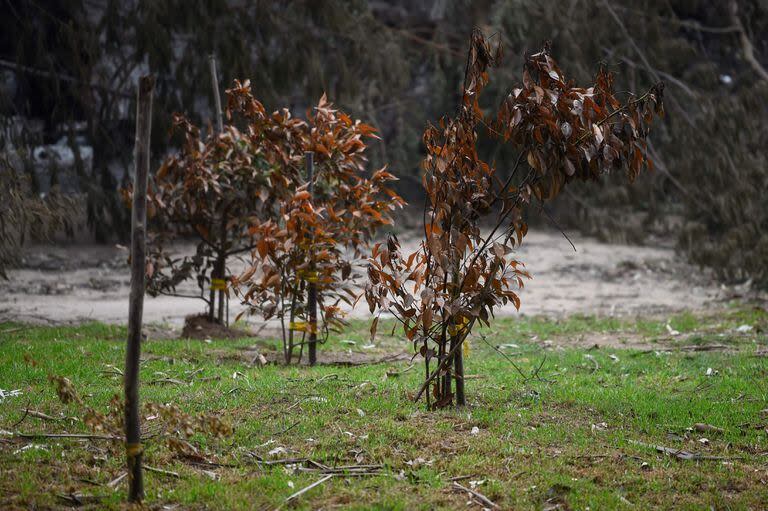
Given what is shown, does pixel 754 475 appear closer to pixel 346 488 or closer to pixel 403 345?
pixel 346 488

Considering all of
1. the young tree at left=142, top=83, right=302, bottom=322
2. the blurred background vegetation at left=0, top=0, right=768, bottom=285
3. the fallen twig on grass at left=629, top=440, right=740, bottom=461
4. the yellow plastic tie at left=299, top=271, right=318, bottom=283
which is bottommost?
the fallen twig on grass at left=629, top=440, right=740, bottom=461

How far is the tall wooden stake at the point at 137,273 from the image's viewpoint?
379 centimetres

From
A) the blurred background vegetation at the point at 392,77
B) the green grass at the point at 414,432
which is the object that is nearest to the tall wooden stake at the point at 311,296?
the green grass at the point at 414,432

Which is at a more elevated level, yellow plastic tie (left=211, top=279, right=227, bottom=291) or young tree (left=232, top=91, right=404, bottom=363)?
young tree (left=232, top=91, right=404, bottom=363)

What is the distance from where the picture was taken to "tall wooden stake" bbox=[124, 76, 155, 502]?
3.79 metres

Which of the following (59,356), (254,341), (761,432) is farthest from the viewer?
(254,341)

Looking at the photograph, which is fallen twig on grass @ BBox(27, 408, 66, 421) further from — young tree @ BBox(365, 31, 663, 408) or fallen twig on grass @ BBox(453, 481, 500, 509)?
fallen twig on grass @ BBox(453, 481, 500, 509)

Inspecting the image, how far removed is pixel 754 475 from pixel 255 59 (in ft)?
38.7

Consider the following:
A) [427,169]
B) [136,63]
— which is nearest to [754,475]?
[427,169]

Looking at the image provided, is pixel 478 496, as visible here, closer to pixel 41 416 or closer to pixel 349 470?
pixel 349 470

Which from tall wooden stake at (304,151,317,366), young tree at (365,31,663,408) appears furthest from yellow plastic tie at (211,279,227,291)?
young tree at (365,31,663,408)

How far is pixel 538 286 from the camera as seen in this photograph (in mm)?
14289

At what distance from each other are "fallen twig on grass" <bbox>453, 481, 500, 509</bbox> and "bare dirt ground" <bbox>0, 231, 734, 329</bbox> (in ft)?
20.6

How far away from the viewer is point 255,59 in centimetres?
1486
